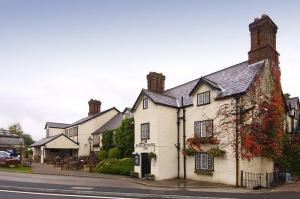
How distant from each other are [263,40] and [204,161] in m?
10.7

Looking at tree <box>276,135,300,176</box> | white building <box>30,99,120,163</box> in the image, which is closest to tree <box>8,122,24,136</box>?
white building <box>30,99,120,163</box>

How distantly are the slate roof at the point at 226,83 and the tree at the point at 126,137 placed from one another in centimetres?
621

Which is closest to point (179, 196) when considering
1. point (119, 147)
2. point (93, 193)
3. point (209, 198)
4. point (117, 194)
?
point (209, 198)

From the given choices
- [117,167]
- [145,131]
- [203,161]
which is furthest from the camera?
[117,167]

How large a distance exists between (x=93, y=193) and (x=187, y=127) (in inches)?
521

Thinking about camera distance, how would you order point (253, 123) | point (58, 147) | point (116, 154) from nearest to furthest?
point (253, 123)
point (116, 154)
point (58, 147)

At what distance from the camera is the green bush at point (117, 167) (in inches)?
1359

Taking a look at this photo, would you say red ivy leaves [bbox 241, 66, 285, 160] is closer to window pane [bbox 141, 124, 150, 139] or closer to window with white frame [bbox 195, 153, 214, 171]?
window with white frame [bbox 195, 153, 214, 171]

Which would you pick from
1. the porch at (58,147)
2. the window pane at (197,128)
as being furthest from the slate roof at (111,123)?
the window pane at (197,128)

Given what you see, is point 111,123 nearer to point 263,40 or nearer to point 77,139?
point 77,139

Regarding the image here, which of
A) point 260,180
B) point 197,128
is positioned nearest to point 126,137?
point 197,128

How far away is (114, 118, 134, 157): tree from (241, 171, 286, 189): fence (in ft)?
52.8

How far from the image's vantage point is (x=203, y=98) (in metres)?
29.3

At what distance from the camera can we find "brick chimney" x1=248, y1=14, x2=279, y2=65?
27547mm
